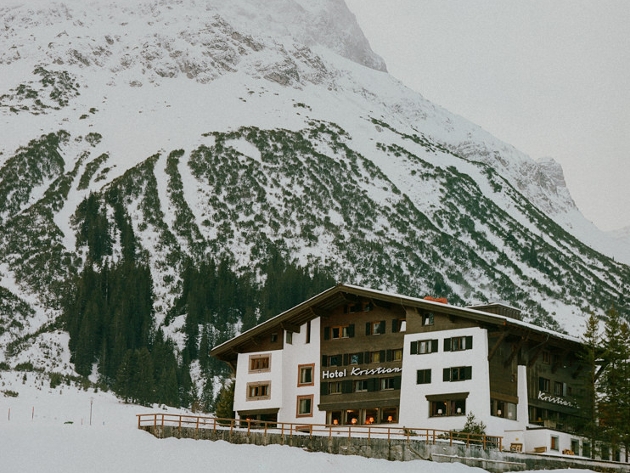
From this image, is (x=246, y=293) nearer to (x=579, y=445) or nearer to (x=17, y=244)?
(x=17, y=244)

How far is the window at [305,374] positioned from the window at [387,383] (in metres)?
6.61

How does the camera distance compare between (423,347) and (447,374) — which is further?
(423,347)

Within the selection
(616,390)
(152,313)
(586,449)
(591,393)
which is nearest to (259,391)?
(586,449)

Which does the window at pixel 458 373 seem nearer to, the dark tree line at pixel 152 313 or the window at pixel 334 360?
the window at pixel 334 360

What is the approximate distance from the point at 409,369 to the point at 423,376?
1.38 meters

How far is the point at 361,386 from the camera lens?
79688mm

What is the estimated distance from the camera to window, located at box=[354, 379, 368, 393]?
79.4 metres

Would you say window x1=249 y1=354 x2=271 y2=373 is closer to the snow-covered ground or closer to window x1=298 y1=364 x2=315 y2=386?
window x1=298 y1=364 x2=315 y2=386

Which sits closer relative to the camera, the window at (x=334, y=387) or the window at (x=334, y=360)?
the window at (x=334, y=387)

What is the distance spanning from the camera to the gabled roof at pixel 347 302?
73.8 metres

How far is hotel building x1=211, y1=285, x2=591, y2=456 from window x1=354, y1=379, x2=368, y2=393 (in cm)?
12

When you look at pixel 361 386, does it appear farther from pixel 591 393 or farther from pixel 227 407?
pixel 591 393

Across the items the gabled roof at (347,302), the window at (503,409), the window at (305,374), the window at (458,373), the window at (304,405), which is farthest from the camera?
the window at (305,374)

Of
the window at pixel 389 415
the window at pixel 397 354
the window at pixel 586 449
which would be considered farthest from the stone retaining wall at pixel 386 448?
the window at pixel 397 354
